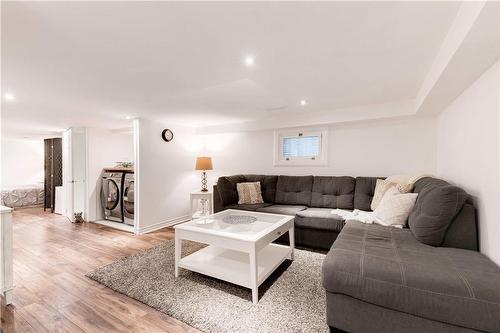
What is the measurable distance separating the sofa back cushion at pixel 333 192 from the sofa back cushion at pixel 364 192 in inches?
3.0

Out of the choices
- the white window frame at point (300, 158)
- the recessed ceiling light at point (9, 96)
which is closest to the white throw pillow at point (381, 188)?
the white window frame at point (300, 158)

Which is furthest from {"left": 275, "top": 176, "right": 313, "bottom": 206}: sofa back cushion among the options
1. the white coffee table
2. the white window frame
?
the white coffee table

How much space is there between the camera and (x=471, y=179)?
192cm

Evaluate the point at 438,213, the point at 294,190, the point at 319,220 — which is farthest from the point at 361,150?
the point at 438,213

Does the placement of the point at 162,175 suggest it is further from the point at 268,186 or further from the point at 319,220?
the point at 319,220

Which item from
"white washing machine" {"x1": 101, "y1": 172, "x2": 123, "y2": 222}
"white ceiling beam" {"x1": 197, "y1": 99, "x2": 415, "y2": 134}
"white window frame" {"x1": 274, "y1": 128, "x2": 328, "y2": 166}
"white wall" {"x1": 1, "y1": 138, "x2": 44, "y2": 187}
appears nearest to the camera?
"white ceiling beam" {"x1": 197, "y1": 99, "x2": 415, "y2": 134}

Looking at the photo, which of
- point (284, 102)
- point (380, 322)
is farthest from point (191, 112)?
point (380, 322)

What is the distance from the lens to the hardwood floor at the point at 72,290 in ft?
5.45

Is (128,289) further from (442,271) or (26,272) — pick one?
(442,271)

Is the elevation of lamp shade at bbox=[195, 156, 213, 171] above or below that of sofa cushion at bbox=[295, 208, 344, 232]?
above

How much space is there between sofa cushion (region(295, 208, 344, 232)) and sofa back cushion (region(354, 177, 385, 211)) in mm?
517

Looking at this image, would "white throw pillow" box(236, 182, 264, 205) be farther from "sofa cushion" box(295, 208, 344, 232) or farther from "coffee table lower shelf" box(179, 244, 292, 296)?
"coffee table lower shelf" box(179, 244, 292, 296)

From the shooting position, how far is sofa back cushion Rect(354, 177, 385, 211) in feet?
10.6

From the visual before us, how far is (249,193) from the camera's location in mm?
3875
